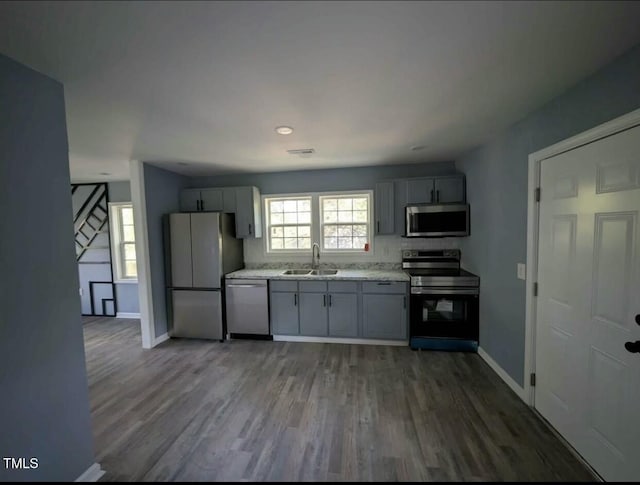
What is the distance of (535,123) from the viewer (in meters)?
2.07

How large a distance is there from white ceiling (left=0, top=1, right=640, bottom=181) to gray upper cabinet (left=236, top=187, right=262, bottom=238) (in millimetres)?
1525

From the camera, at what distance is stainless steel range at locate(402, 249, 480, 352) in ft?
10.2

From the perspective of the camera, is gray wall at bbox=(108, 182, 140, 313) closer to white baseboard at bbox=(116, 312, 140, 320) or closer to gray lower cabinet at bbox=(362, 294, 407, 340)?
white baseboard at bbox=(116, 312, 140, 320)

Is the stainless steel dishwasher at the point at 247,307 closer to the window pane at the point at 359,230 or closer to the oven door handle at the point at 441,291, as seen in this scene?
the window pane at the point at 359,230

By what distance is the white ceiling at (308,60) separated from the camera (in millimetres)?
1064

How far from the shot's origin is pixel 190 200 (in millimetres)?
4062

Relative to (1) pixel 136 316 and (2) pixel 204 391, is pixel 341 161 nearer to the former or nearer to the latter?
(2) pixel 204 391

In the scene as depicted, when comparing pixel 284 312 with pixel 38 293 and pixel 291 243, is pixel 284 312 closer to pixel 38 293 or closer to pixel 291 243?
pixel 291 243

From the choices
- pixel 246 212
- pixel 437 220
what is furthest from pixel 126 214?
pixel 437 220

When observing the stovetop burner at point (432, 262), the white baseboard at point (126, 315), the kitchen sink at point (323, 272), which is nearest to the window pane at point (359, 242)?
the kitchen sink at point (323, 272)

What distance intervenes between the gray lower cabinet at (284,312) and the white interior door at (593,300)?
258 centimetres

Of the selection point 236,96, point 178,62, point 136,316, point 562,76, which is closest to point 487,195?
point 562,76

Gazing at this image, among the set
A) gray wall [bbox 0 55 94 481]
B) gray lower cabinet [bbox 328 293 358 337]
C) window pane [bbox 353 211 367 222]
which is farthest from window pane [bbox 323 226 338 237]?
gray wall [bbox 0 55 94 481]

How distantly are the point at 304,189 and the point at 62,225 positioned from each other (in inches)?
117
